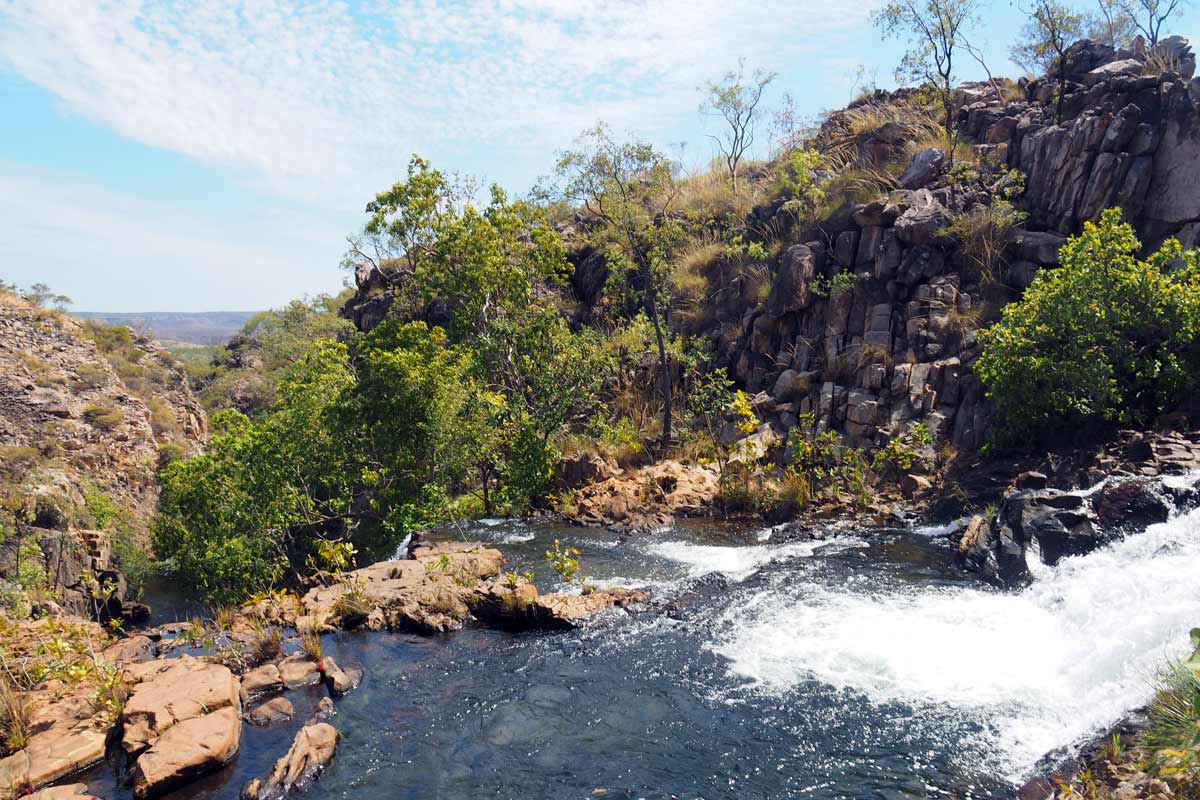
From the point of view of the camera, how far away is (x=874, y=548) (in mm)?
14148

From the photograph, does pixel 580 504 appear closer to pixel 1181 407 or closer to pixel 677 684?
pixel 677 684

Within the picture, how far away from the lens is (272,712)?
28.8 feet

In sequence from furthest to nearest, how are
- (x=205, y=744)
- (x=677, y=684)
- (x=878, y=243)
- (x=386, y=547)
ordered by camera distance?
(x=878, y=243) < (x=386, y=547) < (x=677, y=684) < (x=205, y=744)

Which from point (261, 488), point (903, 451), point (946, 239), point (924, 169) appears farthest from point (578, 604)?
point (924, 169)

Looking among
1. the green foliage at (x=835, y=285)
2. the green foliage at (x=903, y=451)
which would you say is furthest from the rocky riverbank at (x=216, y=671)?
the green foliage at (x=835, y=285)

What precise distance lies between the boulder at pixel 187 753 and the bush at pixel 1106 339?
46.9 ft

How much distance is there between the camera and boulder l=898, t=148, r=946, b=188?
22.2 metres

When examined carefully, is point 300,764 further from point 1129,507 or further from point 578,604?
point 1129,507

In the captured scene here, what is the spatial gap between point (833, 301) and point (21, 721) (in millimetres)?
19386

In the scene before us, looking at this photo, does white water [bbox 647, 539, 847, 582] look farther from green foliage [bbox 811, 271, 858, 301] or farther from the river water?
green foliage [bbox 811, 271, 858, 301]

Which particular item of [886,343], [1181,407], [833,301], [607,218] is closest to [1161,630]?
[1181,407]

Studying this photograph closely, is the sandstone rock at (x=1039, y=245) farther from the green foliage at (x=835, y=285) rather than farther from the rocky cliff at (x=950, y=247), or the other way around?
the green foliage at (x=835, y=285)

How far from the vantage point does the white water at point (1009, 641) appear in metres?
7.71

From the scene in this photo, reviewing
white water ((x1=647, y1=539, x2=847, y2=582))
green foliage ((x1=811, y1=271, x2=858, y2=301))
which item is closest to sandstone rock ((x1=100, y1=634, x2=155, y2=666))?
white water ((x1=647, y1=539, x2=847, y2=582))
